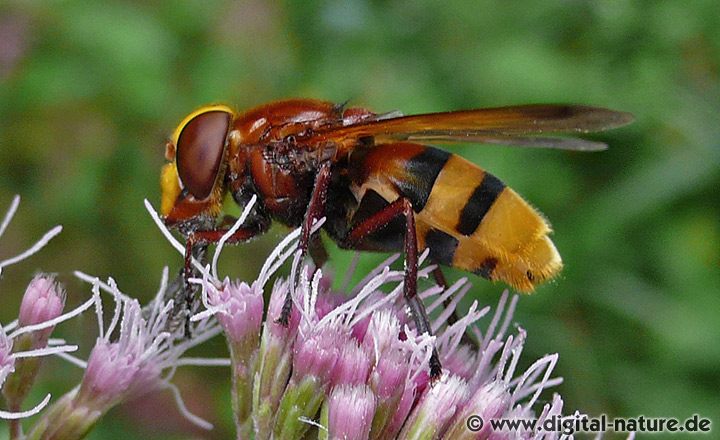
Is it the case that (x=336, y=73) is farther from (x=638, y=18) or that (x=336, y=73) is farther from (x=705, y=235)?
(x=705, y=235)

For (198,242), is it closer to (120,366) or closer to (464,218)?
(120,366)

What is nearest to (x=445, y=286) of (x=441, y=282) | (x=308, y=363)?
(x=441, y=282)

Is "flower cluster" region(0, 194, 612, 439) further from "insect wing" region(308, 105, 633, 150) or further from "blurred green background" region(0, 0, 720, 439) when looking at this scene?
"blurred green background" region(0, 0, 720, 439)

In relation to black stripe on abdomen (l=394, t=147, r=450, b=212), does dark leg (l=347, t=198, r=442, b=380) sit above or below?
below

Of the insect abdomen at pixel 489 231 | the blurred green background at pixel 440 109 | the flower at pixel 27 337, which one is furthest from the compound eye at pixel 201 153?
the blurred green background at pixel 440 109

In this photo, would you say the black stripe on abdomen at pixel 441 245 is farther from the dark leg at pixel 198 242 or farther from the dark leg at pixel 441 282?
the dark leg at pixel 198 242

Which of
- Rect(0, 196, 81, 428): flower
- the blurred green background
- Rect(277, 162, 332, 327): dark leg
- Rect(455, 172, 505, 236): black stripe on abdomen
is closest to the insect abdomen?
Rect(455, 172, 505, 236): black stripe on abdomen

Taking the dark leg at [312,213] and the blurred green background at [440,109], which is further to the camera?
the blurred green background at [440,109]
